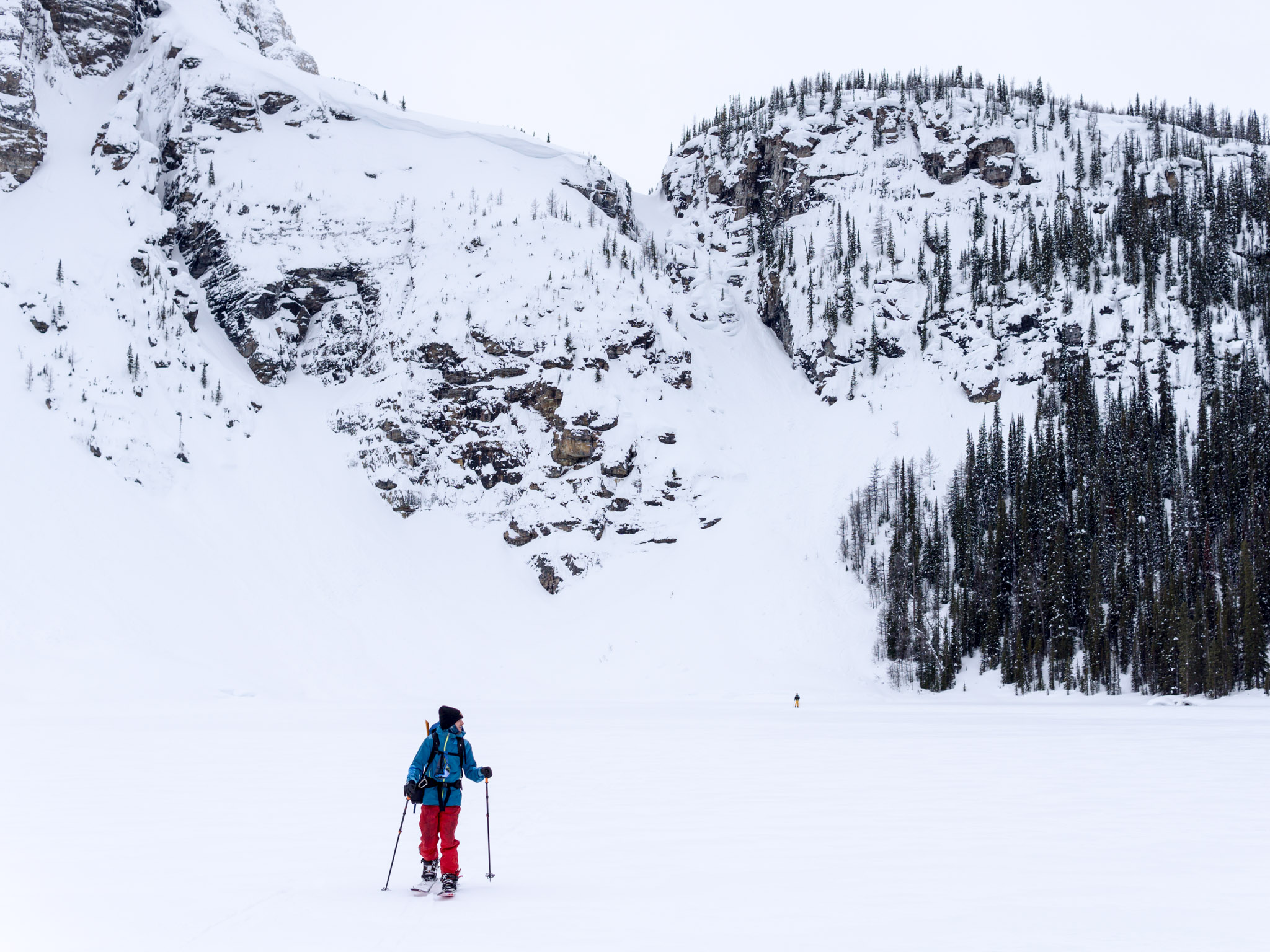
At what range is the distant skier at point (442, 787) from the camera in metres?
9.66

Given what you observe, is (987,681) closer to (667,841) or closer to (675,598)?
(675,598)

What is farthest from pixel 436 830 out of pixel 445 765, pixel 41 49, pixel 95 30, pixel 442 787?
pixel 95 30

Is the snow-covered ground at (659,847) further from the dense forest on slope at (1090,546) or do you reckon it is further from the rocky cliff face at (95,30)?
the rocky cliff face at (95,30)

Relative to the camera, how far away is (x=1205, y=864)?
9.83 metres

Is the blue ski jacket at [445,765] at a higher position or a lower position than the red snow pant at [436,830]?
higher

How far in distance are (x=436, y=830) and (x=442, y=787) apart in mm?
487

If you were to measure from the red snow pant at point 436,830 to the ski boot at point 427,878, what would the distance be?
36mm

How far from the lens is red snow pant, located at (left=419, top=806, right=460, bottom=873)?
971 centimetres

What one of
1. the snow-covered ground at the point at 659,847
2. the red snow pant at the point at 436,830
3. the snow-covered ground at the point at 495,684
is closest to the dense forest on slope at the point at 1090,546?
the snow-covered ground at the point at 495,684

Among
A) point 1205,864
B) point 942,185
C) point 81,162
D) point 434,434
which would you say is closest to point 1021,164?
Result: point 942,185

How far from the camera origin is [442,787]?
1001cm

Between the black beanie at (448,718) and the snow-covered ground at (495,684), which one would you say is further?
the black beanie at (448,718)

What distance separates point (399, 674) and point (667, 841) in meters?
42.5

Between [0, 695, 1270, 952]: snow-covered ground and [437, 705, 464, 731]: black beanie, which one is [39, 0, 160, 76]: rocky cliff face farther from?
[437, 705, 464, 731]: black beanie
